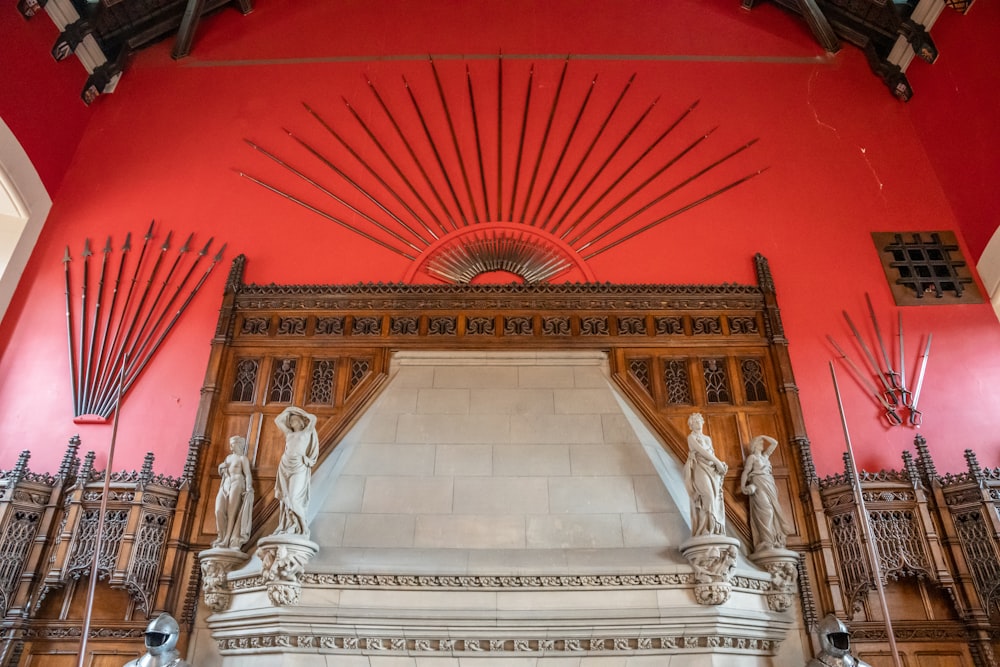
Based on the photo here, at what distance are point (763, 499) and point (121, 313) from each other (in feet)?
23.6

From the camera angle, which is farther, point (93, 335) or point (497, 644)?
point (93, 335)

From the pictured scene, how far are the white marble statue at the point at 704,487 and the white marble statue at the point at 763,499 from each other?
0.64 metres

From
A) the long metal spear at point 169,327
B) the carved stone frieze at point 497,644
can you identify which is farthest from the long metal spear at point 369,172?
the carved stone frieze at point 497,644

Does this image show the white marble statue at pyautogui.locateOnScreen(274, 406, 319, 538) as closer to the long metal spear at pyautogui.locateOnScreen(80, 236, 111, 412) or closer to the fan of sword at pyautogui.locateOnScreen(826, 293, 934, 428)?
the long metal spear at pyautogui.locateOnScreen(80, 236, 111, 412)

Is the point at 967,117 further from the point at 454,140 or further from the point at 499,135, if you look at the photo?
the point at 454,140

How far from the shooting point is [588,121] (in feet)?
30.3

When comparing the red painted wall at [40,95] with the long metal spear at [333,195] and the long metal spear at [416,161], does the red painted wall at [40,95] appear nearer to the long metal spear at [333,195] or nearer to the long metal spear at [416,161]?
the long metal spear at [333,195]

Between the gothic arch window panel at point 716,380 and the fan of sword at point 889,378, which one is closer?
the fan of sword at point 889,378

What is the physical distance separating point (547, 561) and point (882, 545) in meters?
3.19

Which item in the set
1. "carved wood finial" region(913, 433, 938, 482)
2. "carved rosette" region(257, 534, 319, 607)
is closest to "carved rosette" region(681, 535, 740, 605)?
"carved wood finial" region(913, 433, 938, 482)

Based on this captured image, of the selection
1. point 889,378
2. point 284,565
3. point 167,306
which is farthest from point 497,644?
point 167,306

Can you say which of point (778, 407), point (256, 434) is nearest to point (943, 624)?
point (778, 407)

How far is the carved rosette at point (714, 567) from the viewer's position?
5.38 m

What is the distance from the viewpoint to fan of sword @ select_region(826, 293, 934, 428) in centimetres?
708
